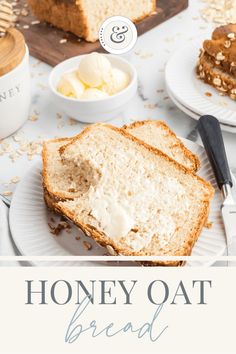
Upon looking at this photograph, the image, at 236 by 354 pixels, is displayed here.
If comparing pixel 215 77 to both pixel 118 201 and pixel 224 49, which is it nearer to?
pixel 224 49

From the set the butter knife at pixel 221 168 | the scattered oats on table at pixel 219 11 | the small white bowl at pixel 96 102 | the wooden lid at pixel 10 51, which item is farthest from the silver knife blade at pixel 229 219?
the scattered oats on table at pixel 219 11

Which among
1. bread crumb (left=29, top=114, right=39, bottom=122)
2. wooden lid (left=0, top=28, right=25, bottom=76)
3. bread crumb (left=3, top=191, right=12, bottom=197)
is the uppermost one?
wooden lid (left=0, top=28, right=25, bottom=76)

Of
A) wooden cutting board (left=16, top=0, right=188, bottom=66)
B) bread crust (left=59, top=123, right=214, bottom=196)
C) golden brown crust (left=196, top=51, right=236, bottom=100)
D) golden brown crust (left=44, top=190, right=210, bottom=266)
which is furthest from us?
wooden cutting board (left=16, top=0, right=188, bottom=66)

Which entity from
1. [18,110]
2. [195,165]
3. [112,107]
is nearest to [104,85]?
[112,107]

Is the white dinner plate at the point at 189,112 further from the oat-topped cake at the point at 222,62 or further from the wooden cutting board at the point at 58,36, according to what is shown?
the wooden cutting board at the point at 58,36

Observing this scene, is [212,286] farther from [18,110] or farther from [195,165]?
[18,110]

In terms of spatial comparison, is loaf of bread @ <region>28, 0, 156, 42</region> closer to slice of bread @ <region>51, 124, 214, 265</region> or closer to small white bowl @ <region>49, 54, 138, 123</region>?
small white bowl @ <region>49, 54, 138, 123</region>

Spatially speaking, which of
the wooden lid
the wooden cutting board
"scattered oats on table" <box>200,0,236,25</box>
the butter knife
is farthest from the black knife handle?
"scattered oats on table" <box>200,0,236,25</box>
